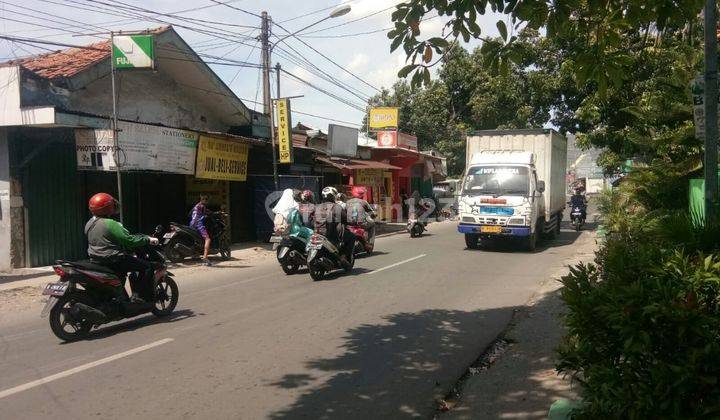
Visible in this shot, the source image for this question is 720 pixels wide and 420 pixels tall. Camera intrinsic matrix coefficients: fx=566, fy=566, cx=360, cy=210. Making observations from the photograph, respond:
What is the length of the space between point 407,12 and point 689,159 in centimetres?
578

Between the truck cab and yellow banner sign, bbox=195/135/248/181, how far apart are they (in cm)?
Result: 634

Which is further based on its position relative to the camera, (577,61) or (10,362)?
(10,362)

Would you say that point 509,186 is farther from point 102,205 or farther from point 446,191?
point 446,191

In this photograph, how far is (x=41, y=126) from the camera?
1076 centimetres

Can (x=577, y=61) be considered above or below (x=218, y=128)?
below

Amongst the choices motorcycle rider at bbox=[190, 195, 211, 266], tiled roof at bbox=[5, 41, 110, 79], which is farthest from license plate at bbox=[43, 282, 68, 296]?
tiled roof at bbox=[5, 41, 110, 79]

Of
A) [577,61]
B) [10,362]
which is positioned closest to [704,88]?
[577,61]

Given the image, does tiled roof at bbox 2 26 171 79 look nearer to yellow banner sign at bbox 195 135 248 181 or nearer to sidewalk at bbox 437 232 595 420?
yellow banner sign at bbox 195 135 248 181

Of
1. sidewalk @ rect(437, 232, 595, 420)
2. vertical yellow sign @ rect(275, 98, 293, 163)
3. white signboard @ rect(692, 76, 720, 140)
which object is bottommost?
sidewalk @ rect(437, 232, 595, 420)

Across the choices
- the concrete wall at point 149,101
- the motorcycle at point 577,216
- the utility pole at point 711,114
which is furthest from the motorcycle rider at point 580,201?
the utility pole at point 711,114

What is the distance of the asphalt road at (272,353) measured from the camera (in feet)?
14.1

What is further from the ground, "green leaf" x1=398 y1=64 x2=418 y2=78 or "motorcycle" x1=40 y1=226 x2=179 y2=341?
"green leaf" x1=398 y1=64 x2=418 y2=78

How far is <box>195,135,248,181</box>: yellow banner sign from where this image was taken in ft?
47.2

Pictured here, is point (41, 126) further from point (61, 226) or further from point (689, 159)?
point (689, 159)
